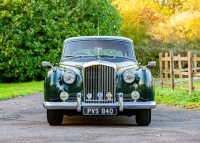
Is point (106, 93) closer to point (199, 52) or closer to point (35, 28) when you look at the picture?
point (35, 28)

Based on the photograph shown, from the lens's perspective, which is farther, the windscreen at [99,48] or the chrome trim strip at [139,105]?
the windscreen at [99,48]

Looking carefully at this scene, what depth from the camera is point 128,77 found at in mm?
10359

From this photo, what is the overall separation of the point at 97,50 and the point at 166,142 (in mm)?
4168

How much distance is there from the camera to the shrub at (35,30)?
1231 inches

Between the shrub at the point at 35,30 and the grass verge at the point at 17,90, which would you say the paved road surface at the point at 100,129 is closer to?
the grass verge at the point at 17,90

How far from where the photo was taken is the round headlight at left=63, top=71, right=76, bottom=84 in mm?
10297

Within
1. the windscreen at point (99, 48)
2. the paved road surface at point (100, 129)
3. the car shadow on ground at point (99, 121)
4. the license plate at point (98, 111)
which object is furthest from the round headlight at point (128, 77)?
the windscreen at point (99, 48)

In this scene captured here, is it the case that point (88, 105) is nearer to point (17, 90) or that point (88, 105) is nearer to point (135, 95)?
point (135, 95)

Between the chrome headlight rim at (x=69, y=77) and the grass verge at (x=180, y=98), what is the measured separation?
5.74 metres

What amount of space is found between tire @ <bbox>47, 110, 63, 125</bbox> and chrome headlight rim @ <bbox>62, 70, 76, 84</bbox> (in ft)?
2.14

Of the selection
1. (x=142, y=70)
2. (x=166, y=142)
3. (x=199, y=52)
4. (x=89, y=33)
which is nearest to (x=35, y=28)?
(x=89, y=33)

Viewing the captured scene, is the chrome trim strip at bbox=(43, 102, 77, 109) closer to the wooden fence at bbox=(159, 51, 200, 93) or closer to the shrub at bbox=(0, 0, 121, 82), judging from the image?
the wooden fence at bbox=(159, 51, 200, 93)

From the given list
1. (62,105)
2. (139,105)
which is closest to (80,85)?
(62,105)

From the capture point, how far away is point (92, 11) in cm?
3297
